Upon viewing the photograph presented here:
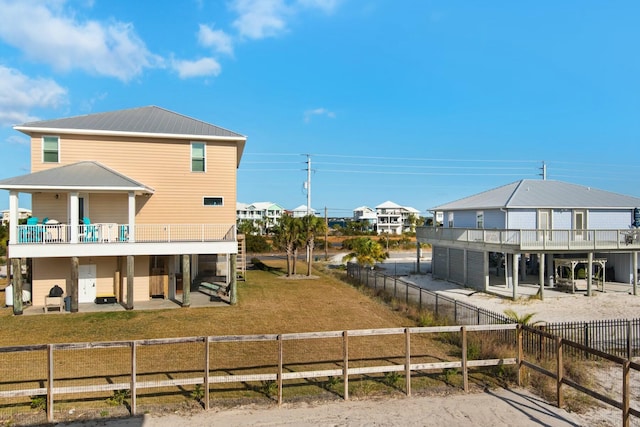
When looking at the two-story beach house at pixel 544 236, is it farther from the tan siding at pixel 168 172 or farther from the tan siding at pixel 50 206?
the tan siding at pixel 50 206

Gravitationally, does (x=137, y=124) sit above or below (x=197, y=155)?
above

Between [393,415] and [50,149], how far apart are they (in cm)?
1934

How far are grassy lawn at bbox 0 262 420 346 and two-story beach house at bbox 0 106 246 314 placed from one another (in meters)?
1.35

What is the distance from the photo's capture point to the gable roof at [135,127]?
1936 cm

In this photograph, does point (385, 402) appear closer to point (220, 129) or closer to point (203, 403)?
point (203, 403)

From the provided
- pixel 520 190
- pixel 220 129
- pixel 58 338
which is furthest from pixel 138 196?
pixel 520 190

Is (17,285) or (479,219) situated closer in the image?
(17,285)

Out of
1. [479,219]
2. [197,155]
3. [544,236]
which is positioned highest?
[197,155]

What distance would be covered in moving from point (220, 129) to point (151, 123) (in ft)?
11.6

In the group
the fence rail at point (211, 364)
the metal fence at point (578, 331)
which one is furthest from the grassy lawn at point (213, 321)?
the metal fence at point (578, 331)

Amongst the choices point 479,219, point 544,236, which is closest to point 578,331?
point 544,236

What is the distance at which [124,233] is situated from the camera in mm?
18828

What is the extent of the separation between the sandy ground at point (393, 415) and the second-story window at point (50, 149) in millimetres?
15798

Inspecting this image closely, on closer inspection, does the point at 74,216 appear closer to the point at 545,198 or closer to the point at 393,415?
the point at 393,415
